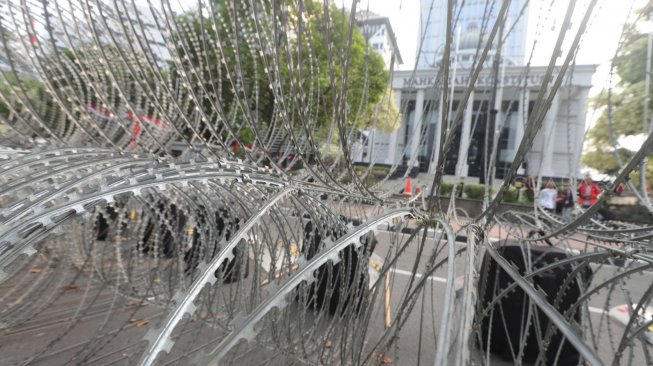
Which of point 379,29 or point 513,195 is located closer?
point 379,29

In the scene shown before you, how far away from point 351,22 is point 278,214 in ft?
2.97

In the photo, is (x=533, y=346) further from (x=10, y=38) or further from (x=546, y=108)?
(x=10, y=38)

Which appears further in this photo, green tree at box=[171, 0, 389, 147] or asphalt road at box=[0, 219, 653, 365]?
asphalt road at box=[0, 219, 653, 365]

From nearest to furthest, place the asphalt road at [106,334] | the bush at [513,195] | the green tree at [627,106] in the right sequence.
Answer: the asphalt road at [106,334] → the green tree at [627,106] → the bush at [513,195]

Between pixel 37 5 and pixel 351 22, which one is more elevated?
pixel 37 5

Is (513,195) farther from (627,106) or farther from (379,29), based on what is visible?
(379,29)

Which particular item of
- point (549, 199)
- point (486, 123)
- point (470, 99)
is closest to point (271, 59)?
point (486, 123)

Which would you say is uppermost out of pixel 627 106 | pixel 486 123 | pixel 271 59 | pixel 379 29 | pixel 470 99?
pixel 627 106

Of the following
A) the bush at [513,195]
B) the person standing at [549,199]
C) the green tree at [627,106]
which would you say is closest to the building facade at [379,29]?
the green tree at [627,106]

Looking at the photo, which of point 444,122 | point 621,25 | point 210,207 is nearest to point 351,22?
point 444,122

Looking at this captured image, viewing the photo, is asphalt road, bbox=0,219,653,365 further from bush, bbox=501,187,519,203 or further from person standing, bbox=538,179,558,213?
bush, bbox=501,187,519,203

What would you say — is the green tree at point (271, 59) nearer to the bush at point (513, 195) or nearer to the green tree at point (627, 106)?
the green tree at point (627, 106)

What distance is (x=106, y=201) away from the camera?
2.87 feet

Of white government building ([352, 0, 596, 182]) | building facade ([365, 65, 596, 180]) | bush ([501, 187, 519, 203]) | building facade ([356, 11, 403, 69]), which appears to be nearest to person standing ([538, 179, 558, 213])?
building facade ([365, 65, 596, 180])
